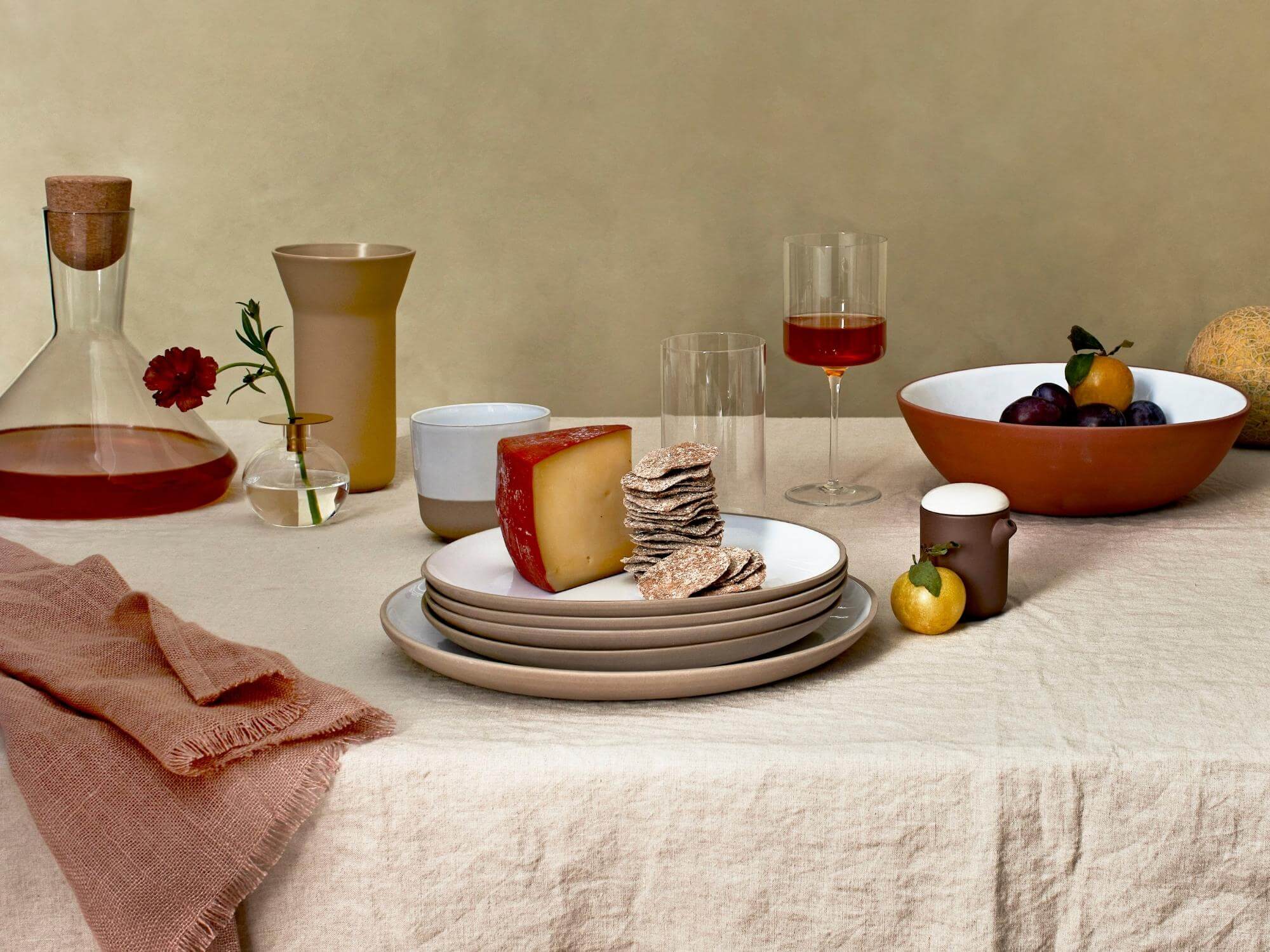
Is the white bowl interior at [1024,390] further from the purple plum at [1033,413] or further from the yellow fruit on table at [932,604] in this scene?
the yellow fruit on table at [932,604]

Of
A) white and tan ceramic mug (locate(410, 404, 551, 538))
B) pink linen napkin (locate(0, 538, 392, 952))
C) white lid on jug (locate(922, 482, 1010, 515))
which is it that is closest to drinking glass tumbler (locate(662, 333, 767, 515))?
white and tan ceramic mug (locate(410, 404, 551, 538))

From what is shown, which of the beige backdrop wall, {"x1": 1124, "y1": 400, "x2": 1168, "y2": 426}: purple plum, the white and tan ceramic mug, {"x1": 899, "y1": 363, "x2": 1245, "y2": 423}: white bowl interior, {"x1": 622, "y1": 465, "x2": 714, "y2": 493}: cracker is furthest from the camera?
the beige backdrop wall

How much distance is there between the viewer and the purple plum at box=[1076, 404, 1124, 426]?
3.80 ft

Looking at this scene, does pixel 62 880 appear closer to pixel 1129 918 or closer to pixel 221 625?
pixel 221 625

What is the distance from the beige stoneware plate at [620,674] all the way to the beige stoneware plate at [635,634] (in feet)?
0.05

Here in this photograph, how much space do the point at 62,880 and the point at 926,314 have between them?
2.23m

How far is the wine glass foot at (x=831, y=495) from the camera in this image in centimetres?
126

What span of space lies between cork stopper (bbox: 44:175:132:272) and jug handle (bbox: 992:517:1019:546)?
84 cm

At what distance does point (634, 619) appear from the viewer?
754 millimetres

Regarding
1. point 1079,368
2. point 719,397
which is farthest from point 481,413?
point 1079,368

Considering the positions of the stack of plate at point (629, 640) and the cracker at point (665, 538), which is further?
the cracker at point (665, 538)

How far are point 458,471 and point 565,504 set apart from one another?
240 mm

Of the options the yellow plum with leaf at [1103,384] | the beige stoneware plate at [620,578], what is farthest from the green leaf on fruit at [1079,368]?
the beige stoneware plate at [620,578]

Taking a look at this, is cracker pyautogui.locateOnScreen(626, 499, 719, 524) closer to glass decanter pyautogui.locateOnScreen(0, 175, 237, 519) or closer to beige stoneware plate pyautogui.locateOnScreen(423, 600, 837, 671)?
beige stoneware plate pyautogui.locateOnScreen(423, 600, 837, 671)
